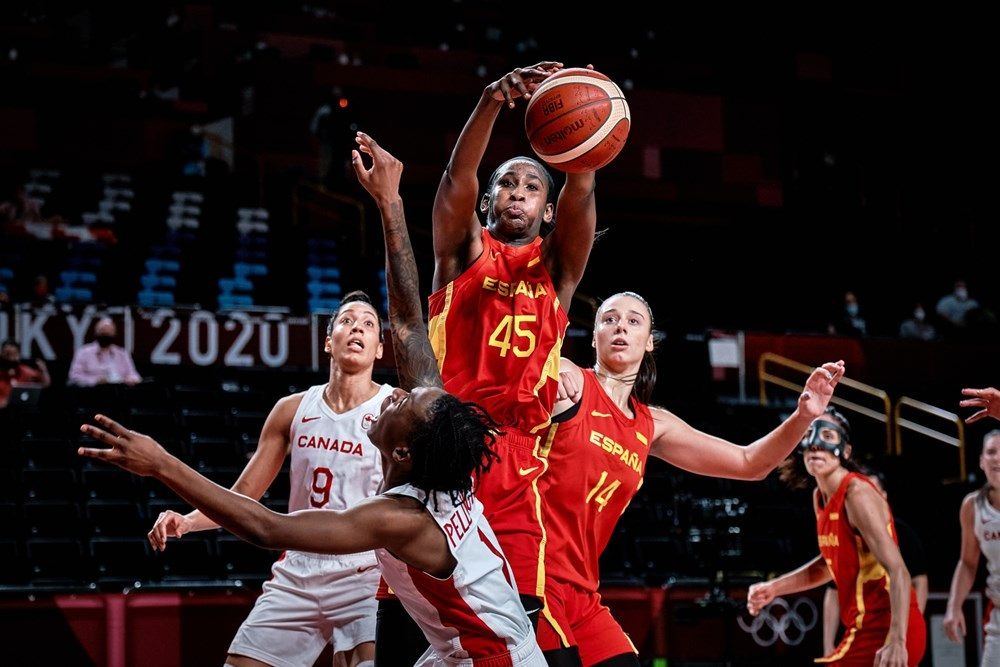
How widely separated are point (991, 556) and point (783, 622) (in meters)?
2.55

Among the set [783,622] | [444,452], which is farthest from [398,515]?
[783,622]

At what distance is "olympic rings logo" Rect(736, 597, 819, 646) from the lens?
30.0 feet

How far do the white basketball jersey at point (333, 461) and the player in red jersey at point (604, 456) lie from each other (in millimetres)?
1048

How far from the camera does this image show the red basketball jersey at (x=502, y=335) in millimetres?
4211

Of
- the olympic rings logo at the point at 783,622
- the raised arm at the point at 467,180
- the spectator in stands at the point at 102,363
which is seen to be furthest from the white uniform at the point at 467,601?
the spectator in stands at the point at 102,363

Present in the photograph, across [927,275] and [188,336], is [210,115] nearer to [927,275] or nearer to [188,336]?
[188,336]

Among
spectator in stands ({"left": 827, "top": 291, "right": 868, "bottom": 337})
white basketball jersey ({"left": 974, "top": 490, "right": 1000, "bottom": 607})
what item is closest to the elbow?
white basketball jersey ({"left": 974, "top": 490, "right": 1000, "bottom": 607})

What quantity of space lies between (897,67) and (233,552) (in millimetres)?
17545

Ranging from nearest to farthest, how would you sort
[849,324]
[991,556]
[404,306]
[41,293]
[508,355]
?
[404,306], [508,355], [991,556], [41,293], [849,324]

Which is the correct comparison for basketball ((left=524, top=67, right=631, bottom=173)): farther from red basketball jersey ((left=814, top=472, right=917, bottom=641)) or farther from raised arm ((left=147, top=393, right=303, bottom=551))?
red basketball jersey ((left=814, top=472, right=917, bottom=641))

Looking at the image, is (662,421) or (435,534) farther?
(662,421)

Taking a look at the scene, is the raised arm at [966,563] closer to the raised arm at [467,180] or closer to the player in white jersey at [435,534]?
the raised arm at [467,180]

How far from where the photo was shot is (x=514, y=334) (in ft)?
14.0

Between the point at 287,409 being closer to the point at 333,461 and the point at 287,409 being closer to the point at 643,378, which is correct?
the point at 333,461
